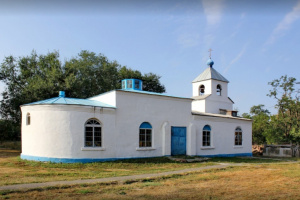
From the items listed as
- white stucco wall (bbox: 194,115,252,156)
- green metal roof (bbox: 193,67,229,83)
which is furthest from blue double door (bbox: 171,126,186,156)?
green metal roof (bbox: 193,67,229,83)

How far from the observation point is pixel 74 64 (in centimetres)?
3038

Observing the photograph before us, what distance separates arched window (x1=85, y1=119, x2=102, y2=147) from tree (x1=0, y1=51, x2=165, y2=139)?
39.2 feet

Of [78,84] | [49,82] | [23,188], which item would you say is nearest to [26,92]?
[49,82]

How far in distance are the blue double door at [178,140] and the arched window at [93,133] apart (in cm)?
566

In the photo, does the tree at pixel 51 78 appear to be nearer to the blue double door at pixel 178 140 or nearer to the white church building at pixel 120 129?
the white church building at pixel 120 129

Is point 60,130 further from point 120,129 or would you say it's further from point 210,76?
point 210,76

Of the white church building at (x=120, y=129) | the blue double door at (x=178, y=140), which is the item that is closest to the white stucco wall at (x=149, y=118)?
the white church building at (x=120, y=129)

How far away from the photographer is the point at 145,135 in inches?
721

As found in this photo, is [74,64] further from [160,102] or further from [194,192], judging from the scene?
[194,192]

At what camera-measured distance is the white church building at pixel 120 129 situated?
1567cm

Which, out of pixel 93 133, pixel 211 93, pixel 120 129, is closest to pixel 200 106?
pixel 211 93

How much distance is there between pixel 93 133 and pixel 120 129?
1.77 metres

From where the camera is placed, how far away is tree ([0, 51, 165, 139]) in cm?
2666

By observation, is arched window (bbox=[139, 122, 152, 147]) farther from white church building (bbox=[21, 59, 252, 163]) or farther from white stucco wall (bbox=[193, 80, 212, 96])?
white stucco wall (bbox=[193, 80, 212, 96])
